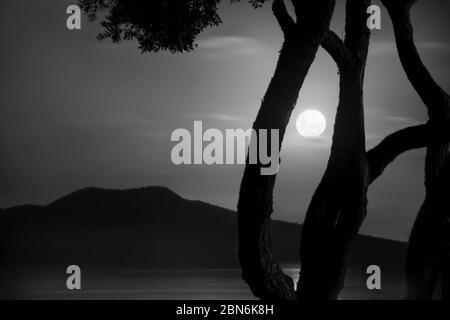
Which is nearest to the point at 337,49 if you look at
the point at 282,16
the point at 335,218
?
the point at 282,16

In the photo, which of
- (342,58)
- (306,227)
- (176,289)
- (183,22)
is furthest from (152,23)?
(176,289)

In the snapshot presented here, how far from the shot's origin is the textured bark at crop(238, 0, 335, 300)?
7715 mm

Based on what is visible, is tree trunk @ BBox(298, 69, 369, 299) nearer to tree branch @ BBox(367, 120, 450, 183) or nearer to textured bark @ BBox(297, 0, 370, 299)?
textured bark @ BBox(297, 0, 370, 299)

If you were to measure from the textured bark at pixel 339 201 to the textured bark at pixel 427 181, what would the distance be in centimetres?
67

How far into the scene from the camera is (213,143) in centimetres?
918

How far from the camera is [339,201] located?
8.70 meters

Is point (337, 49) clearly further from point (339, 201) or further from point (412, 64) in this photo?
point (339, 201)

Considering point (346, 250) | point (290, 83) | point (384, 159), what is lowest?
point (346, 250)

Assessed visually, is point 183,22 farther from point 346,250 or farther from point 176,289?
point 176,289

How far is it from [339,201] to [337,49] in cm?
145
